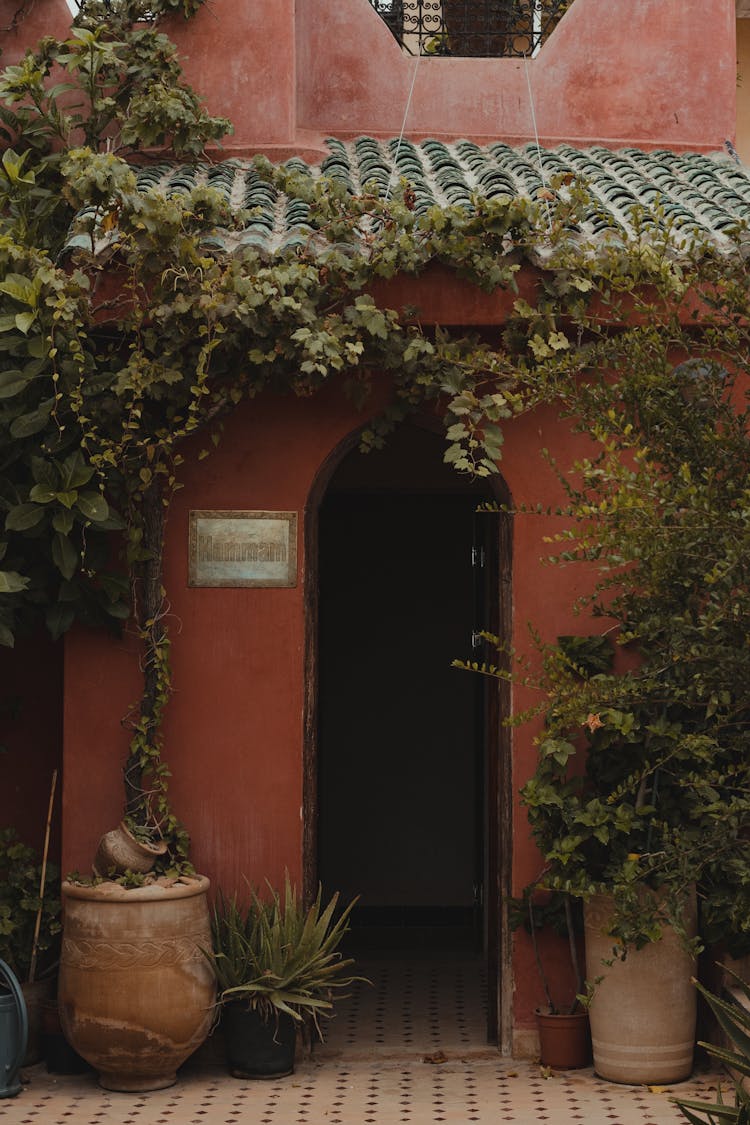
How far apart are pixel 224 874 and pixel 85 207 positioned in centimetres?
333

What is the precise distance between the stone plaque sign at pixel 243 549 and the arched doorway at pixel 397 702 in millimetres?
2993

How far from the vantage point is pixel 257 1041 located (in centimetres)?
681

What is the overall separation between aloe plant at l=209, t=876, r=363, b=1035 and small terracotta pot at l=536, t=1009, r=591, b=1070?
96cm

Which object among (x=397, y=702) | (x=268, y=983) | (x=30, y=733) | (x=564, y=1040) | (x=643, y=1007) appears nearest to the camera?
(x=643, y=1007)

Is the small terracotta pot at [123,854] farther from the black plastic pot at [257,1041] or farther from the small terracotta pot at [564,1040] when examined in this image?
the small terracotta pot at [564,1040]

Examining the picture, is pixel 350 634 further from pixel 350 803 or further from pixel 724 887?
pixel 724 887

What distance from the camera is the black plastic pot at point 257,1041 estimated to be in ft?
22.3

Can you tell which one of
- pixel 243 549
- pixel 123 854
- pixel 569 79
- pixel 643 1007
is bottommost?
pixel 643 1007

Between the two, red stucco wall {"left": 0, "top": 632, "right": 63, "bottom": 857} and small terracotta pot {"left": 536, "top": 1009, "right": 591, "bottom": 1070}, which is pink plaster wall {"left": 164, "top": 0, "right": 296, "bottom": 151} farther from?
small terracotta pot {"left": 536, "top": 1009, "right": 591, "bottom": 1070}

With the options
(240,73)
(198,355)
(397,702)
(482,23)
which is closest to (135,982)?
(198,355)

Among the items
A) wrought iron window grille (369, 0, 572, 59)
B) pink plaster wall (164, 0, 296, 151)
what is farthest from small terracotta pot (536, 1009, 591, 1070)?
wrought iron window grille (369, 0, 572, 59)

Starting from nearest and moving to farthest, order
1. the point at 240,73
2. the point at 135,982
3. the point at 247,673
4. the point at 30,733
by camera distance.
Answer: the point at 135,982 < the point at 247,673 < the point at 30,733 < the point at 240,73

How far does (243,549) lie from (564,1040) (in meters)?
2.81

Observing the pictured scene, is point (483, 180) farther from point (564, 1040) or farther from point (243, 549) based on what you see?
point (564, 1040)
